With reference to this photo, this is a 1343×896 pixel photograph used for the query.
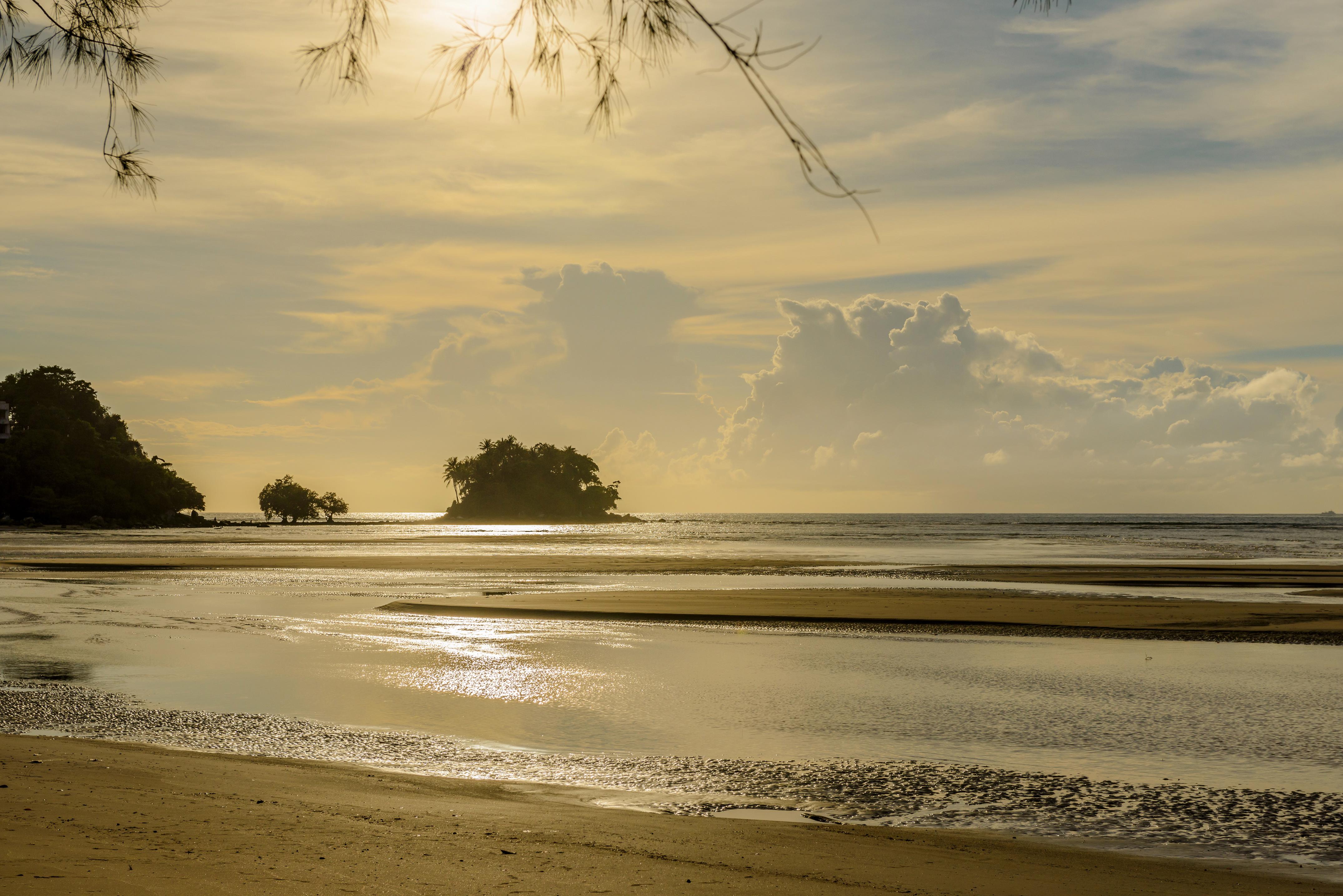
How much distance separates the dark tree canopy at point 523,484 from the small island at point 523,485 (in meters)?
0.09

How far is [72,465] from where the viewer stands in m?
114

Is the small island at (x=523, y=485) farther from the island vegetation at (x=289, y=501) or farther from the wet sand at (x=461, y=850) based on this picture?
the wet sand at (x=461, y=850)

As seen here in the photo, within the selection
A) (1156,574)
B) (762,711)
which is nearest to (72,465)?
(1156,574)

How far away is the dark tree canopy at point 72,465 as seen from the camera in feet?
364

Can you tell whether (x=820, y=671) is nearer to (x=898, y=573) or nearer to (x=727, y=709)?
(x=727, y=709)

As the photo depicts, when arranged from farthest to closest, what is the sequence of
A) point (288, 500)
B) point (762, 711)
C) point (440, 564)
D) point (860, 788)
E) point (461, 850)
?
point (288, 500) < point (440, 564) < point (762, 711) < point (860, 788) < point (461, 850)

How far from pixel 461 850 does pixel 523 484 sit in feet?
585

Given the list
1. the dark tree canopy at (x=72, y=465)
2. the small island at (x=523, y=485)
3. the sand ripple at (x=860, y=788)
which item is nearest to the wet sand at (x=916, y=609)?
the sand ripple at (x=860, y=788)

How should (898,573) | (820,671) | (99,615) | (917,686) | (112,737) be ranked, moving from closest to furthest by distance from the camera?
(112,737), (917,686), (820,671), (99,615), (898,573)

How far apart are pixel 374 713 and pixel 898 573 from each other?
31079 mm

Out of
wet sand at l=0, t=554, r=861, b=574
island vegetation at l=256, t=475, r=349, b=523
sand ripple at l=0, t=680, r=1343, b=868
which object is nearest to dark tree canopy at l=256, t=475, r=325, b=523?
island vegetation at l=256, t=475, r=349, b=523

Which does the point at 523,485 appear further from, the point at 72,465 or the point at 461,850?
the point at 461,850

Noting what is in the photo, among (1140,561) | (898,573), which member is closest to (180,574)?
(898,573)

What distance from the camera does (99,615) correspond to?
2317cm
